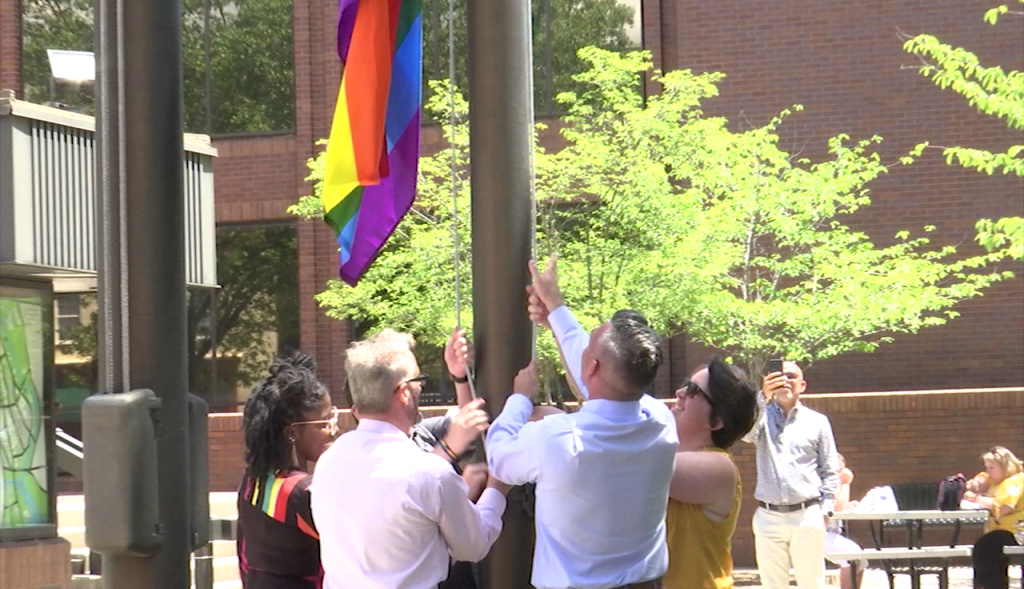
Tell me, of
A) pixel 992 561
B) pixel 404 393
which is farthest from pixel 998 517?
pixel 404 393

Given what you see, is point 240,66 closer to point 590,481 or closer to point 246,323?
point 246,323

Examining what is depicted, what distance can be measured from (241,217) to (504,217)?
1894 cm

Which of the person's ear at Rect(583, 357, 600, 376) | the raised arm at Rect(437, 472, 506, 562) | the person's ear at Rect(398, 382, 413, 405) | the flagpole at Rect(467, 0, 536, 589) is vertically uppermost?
the flagpole at Rect(467, 0, 536, 589)

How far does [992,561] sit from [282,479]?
6930 millimetres

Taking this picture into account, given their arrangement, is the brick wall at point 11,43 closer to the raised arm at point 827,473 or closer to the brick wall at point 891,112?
the brick wall at point 891,112

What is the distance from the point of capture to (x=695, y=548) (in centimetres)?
465

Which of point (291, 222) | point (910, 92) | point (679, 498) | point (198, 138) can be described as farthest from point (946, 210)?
point (679, 498)

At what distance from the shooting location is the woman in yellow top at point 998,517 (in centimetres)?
1018

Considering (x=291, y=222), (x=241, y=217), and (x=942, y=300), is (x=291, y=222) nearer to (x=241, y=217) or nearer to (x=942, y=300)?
(x=241, y=217)

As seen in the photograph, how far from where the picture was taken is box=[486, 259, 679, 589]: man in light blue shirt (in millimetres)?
4105

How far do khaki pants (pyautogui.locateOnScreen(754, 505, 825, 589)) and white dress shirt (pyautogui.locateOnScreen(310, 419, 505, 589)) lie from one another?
7.24 metres

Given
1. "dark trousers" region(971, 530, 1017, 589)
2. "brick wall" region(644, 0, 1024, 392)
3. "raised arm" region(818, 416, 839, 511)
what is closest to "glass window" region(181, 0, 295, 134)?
"brick wall" region(644, 0, 1024, 392)

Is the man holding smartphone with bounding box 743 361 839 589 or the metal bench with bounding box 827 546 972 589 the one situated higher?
the man holding smartphone with bounding box 743 361 839 589

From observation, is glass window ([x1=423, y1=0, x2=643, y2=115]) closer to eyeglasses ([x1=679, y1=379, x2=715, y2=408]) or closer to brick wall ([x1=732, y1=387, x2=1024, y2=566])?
brick wall ([x1=732, y1=387, x2=1024, y2=566])
